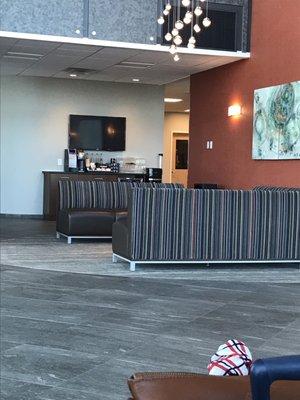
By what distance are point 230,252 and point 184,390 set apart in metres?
5.85

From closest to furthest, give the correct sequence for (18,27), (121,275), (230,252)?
(121,275), (230,252), (18,27)

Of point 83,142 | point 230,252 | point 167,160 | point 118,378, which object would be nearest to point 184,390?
point 118,378

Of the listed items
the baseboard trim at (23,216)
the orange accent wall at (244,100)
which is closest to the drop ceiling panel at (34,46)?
the orange accent wall at (244,100)

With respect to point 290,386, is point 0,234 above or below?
below

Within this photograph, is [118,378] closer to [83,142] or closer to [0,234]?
[0,234]

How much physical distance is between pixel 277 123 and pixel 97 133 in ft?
16.1

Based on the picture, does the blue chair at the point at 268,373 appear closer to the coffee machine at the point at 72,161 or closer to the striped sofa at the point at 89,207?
the striped sofa at the point at 89,207

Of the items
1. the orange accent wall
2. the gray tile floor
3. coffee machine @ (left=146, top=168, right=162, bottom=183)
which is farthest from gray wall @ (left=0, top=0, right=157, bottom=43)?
coffee machine @ (left=146, top=168, right=162, bottom=183)

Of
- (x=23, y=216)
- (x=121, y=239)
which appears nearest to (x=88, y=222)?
(x=121, y=239)

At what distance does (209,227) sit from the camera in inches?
258

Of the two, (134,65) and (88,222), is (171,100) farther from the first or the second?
(88,222)

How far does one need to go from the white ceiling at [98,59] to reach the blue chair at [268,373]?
800cm

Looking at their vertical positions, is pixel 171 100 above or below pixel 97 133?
above

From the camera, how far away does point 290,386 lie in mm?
915
